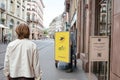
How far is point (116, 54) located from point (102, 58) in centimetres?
111

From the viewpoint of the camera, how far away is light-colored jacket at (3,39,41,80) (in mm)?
5004

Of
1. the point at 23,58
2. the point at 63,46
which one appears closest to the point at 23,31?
the point at 23,58

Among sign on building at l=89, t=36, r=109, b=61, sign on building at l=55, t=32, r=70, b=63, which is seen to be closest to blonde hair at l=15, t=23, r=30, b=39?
sign on building at l=89, t=36, r=109, b=61

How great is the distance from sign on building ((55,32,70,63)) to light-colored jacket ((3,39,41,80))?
24.3 ft

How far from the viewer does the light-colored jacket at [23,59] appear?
500cm

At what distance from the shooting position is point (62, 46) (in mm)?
13133

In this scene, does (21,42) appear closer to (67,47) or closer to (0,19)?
(67,47)

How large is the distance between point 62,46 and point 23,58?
816 cm

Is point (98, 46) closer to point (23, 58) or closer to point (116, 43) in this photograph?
point (116, 43)

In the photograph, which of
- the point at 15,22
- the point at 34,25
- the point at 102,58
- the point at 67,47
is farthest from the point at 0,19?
the point at 34,25

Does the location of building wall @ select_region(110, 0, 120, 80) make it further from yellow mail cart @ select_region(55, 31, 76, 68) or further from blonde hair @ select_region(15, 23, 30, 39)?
yellow mail cart @ select_region(55, 31, 76, 68)

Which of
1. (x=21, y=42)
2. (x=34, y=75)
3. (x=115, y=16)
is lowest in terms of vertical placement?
(x=34, y=75)

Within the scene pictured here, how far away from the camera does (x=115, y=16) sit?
7004mm

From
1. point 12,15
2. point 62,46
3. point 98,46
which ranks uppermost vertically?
point 12,15
